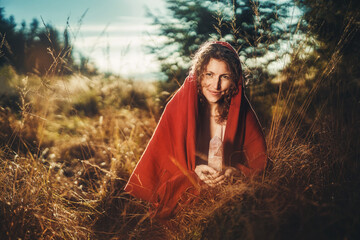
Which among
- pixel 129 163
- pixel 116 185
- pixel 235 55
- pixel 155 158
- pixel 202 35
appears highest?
pixel 202 35

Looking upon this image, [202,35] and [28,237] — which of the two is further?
[202,35]

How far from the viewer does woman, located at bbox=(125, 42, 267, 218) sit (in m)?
1.88

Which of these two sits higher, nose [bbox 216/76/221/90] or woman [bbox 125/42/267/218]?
nose [bbox 216/76/221/90]

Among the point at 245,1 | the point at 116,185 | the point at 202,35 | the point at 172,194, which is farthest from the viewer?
the point at 202,35

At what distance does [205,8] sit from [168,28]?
55cm

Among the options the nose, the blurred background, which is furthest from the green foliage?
the nose

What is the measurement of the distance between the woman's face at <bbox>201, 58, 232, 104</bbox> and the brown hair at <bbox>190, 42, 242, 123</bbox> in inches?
1.0

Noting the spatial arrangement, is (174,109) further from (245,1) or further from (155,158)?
(245,1)

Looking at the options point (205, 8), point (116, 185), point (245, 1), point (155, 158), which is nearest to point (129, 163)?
point (116, 185)

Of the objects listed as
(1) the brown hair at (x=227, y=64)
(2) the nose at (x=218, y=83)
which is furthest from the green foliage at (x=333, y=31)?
(2) the nose at (x=218, y=83)

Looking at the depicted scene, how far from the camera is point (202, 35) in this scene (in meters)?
3.60

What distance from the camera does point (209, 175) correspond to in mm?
1822

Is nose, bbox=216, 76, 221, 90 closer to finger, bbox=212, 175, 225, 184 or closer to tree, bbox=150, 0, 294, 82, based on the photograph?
finger, bbox=212, 175, 225, 184

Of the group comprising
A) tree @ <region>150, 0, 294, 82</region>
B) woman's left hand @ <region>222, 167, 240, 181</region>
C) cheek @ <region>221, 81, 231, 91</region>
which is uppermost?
tree @ <region>150, 0, 294, 82</region>
